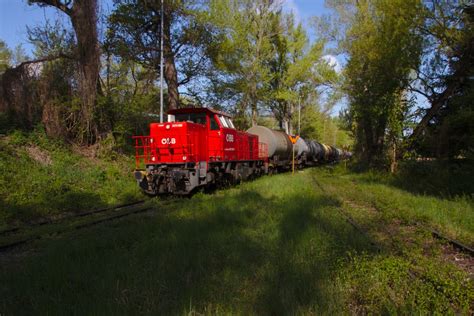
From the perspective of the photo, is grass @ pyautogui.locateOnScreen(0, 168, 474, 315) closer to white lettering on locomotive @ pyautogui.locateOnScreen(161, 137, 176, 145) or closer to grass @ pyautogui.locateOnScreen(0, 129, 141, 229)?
grass @ pyautogui.locateOnScreen(0, 129, 141, 229)

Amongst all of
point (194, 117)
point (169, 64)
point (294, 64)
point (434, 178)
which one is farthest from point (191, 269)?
point (294, 64)

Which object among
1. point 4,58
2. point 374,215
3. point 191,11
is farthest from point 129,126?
point 4,58

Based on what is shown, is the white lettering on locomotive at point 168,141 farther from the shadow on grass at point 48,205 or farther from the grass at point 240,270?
the grass at point 240,270

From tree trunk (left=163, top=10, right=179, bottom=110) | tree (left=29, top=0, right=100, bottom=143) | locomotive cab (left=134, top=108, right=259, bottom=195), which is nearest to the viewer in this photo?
locomotive cab (left=134, top=108, right=259, bottom=195)

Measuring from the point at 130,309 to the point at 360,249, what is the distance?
398 cm

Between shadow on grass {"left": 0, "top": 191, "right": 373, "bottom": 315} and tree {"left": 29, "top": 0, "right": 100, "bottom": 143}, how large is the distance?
32.7ft

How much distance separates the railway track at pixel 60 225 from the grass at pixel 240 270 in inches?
19.2

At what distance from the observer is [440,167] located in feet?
58.9

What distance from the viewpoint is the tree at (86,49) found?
16297mm

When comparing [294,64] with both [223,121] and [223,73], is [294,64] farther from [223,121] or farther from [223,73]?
[223,121]

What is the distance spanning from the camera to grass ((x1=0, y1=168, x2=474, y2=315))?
3.91 m

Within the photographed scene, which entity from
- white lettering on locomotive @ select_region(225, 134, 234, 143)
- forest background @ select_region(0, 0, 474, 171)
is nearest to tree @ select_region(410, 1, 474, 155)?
forest background @ select_region(0, 0, 474, 171)

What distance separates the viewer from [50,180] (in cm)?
1202

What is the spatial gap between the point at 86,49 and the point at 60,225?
1087cm
